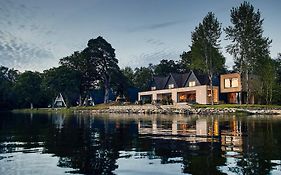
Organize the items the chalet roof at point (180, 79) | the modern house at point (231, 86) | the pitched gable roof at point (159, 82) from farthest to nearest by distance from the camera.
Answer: the pitched gable roof at point (159, 82), the chalet roof at point (180, 79), the modern house at point (231, 86)

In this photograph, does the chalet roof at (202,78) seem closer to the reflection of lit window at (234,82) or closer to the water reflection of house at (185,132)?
the reflection of lit window at (234,82)

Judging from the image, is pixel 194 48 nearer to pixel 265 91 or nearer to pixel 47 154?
pixel 265 91

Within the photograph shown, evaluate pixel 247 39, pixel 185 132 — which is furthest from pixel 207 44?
pixel 185 132

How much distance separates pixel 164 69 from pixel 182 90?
40.5 metres

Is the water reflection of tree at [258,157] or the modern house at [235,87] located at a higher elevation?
the modern house at [235,87]

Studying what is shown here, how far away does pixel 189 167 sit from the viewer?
921 cm

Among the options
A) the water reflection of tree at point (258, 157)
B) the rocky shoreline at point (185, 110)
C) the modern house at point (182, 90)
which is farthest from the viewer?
the modern house at point (182, 90)

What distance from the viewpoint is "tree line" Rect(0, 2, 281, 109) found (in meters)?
61.2

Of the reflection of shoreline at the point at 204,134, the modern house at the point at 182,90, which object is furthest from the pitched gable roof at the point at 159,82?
the reflection of shoreline at the point at 204,134

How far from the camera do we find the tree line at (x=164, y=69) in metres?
61.2

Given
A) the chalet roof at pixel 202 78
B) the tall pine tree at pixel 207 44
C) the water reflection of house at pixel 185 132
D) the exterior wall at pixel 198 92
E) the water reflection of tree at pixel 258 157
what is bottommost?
the water reflection of house at pixel 185 132

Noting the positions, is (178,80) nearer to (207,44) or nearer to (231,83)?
(231,83)

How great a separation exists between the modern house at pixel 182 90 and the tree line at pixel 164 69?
4.42 metres

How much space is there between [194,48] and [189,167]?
60575mm
